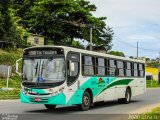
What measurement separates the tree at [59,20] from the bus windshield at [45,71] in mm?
41514

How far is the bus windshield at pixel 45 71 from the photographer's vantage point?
58.6 ft

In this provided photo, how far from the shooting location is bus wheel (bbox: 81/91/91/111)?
63.6 ft

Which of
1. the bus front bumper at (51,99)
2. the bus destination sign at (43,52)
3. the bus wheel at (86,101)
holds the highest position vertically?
the bus destination sign at (43,52)

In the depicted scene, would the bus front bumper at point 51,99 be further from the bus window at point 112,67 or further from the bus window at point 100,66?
the bus window at point 112,67

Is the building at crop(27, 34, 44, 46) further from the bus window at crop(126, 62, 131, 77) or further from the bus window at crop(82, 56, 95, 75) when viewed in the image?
the bus window at crop(82, 56, 95, 75)

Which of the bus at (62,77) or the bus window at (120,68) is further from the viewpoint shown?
the bus window at (120,68)

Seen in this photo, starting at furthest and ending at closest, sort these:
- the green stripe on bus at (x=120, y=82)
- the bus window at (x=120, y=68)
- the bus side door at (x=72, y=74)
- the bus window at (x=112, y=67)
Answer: the bus window at (x=120, y=68) < the bus window at (x=112, y=67) < the green stripe on bus at (x=120, y=82) < the bus side door at (x=72, y=74)

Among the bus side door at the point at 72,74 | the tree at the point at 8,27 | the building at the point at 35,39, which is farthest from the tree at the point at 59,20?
the bus side door at the point at 72,74

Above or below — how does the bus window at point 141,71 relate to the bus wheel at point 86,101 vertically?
above

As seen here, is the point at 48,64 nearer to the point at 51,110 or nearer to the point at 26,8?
the point at 51,110

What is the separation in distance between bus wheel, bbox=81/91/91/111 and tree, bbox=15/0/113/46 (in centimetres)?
4007

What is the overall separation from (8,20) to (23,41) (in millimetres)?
4295

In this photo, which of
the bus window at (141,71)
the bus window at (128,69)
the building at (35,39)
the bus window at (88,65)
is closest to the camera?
the bus window at (88,65)

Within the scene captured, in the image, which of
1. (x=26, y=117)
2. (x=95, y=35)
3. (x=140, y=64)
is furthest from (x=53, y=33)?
(x=26, y=117)
